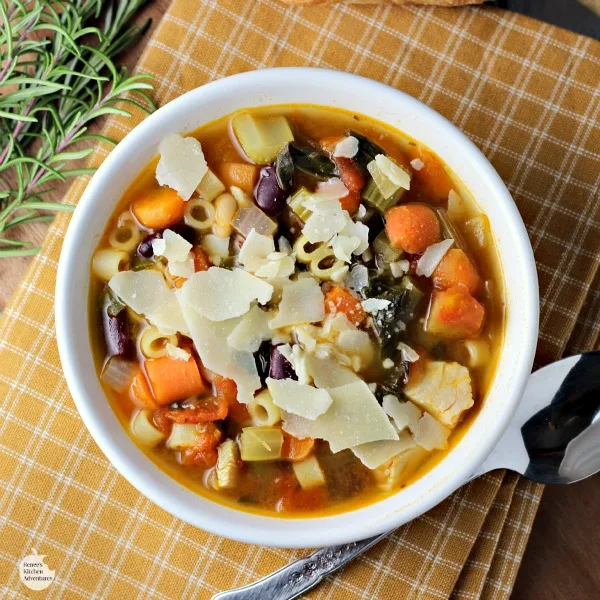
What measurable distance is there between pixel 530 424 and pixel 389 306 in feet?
2.58

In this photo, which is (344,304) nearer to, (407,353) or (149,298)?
(407,353)

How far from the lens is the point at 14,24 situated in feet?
8.65

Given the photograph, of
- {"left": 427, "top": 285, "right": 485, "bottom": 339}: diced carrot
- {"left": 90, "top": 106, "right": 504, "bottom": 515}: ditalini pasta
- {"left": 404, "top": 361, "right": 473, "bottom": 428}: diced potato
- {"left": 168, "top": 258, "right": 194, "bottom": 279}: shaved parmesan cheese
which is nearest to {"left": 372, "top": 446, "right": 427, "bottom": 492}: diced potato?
{"left": 90, "top": 106, "right": 504, "bottom": 515}: ditalini pasta

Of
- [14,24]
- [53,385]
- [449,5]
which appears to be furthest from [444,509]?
[14,24]

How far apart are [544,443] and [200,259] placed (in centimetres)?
138

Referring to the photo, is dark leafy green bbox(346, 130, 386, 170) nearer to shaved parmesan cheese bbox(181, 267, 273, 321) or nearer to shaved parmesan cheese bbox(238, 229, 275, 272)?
shaved parmesan cheese bbox(238, 229, 275, 272)

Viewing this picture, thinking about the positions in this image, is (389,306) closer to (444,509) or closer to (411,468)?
(411,468)

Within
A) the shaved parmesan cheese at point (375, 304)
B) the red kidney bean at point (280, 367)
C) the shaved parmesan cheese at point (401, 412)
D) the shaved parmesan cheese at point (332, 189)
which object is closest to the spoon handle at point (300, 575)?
the shaved parmesan cheese at point (401, 412)

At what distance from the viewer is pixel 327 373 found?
2.16m

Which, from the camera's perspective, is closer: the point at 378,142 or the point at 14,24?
the point at 378,142

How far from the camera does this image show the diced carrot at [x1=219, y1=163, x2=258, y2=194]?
2256 mm

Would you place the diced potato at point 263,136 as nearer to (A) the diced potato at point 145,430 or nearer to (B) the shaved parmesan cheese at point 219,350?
(B) the shaved parmesan cheese at point 219,350

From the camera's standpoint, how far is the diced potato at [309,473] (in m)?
2.28

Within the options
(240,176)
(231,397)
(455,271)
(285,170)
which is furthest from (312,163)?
(231,397)
